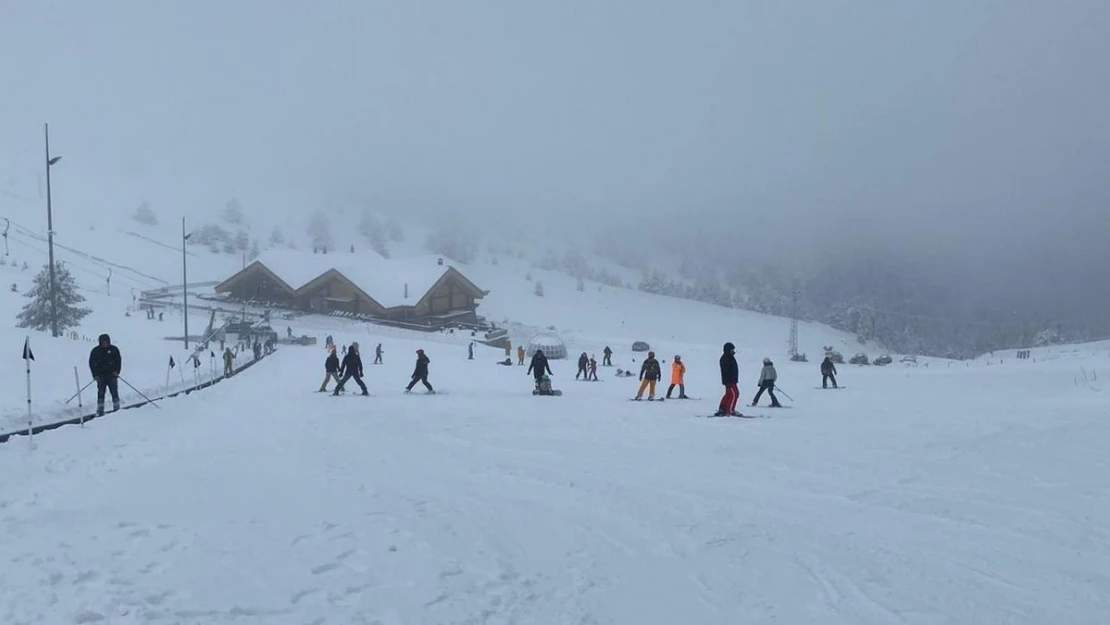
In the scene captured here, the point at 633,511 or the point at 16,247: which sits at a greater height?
the point at 16,247

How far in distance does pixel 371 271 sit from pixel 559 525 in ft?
247

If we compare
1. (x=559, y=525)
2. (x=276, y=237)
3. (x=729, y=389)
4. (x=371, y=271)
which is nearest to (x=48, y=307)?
(x=371, y=271)

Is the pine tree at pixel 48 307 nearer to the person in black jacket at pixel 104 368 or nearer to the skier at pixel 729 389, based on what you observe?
the person in black jacket at pixel 104 368

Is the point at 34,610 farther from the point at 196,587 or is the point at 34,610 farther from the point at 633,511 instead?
the point at 633,511

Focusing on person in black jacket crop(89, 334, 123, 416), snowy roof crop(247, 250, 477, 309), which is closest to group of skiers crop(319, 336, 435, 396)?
person in black jacket crop(89, 334, 123, 416)

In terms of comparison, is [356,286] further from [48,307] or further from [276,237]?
[276,237]

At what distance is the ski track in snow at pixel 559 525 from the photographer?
17.8ft

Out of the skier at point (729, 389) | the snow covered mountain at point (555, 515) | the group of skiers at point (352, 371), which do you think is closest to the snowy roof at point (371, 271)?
the group of skiers at point (352, 371)

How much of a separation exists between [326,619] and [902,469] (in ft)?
24.9

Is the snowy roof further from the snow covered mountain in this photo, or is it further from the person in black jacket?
the person in black jacket

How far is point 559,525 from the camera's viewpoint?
293 inches

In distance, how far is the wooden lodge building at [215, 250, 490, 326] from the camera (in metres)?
76.4

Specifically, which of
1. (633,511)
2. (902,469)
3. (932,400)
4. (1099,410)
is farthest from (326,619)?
(932,400)

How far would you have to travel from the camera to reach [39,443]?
10773 mm
